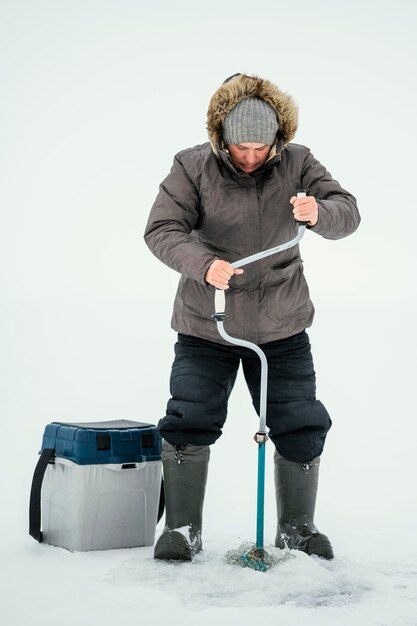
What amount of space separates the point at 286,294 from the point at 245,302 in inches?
4.8

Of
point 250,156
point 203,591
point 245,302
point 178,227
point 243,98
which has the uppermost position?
point 243,98

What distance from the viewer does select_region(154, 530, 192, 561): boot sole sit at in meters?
2.25

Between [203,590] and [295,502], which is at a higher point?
[295,502]

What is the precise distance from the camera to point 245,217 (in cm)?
234

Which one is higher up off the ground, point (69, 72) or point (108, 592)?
point (69, 72)

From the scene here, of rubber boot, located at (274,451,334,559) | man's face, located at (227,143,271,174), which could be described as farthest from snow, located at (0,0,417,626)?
man's face, located at (227,143,271,174)

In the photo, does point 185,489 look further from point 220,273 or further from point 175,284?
point 175,284

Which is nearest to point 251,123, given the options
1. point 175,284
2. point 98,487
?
point 98,487

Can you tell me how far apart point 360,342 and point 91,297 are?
127 inches

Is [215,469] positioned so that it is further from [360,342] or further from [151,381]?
[360,342]

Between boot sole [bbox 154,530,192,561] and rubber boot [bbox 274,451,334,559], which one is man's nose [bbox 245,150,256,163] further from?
boot sole [bbox 154,530,192,561]

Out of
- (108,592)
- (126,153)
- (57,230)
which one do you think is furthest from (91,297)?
(108,592)

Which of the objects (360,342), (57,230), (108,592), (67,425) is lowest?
(108,592)

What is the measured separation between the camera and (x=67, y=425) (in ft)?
8.39
